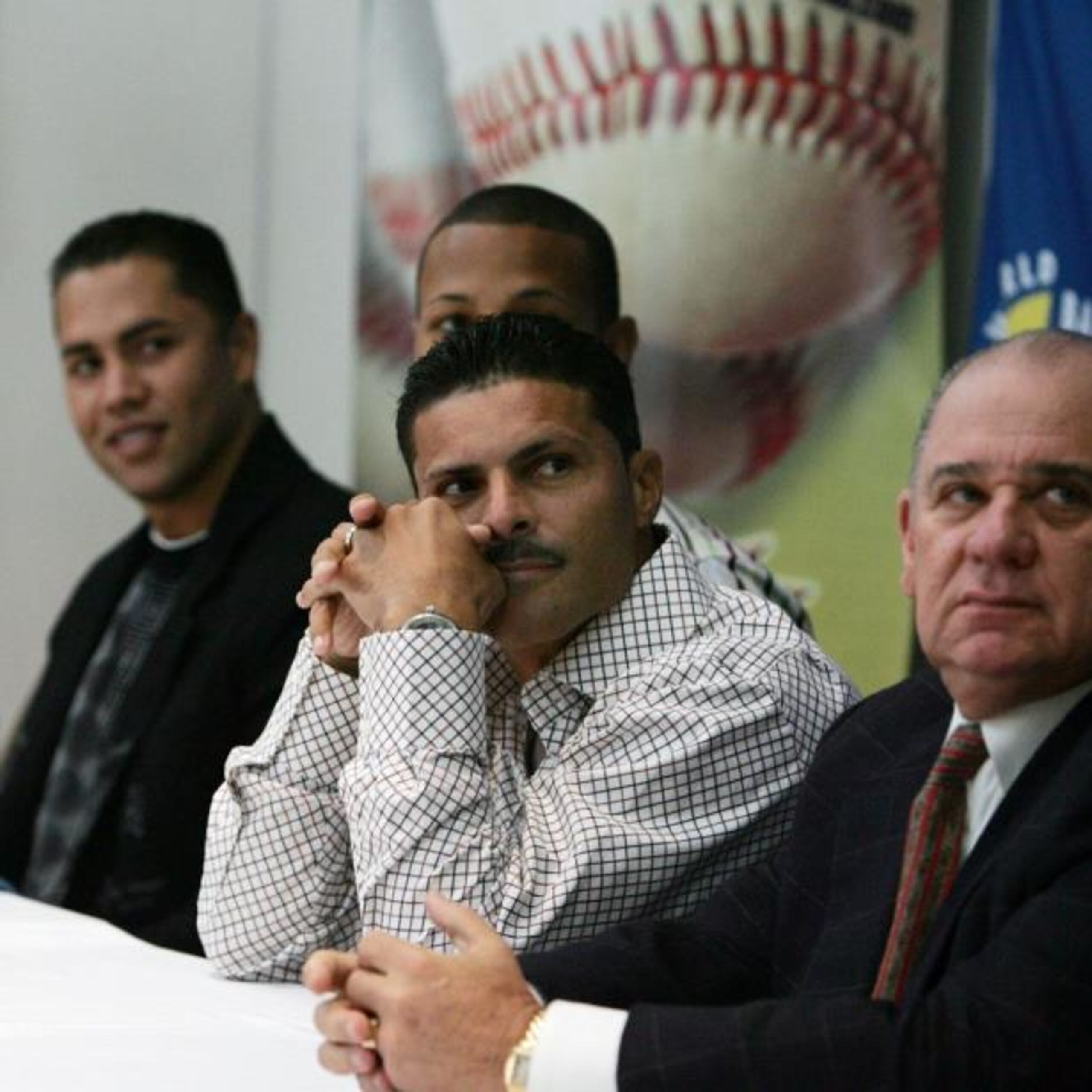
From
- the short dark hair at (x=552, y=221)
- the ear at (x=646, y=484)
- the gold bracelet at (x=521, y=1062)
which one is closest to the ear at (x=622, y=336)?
the short dark hair at (x=552, y=221)

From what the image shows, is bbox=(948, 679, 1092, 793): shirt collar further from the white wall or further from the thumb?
the white wall

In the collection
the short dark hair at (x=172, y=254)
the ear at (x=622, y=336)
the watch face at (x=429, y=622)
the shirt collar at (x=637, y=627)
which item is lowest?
the watch face at (x=429, y=622)

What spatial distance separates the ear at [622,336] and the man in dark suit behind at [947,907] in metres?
1.21

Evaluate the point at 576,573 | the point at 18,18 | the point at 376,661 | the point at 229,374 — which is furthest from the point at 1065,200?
the point at 18,18

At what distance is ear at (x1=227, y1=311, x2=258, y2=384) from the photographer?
3340 millimetres

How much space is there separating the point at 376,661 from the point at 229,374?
1598mm

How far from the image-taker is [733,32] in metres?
3.51

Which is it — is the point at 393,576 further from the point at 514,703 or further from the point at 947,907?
the point at 947,907

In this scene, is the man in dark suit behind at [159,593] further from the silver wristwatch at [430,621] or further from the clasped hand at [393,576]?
the silver wristwatch at [430,621]

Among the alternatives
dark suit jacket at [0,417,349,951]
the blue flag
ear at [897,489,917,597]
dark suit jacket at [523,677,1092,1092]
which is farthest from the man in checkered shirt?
the blue flag

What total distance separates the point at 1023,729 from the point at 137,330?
2.11 m

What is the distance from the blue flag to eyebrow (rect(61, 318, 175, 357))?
1.20 metres

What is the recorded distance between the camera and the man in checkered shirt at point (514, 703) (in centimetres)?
176

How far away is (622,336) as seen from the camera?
2756mm
